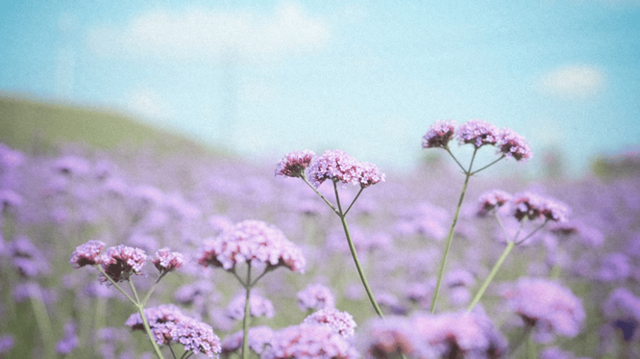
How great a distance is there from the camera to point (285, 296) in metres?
6.26

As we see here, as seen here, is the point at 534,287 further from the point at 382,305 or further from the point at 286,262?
the point at 382,305

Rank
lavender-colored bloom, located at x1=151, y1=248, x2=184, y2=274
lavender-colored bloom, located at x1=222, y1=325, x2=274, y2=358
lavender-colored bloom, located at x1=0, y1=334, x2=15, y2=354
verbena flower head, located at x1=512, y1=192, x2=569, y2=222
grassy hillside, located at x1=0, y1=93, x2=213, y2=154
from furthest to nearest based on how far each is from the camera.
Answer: grassy hillside, located at x1=0, y1=93, x2=213, y2=154 → lavender-colored bloom, located at x1=0, y1=334, x2=15, y2=354 → verbena flower head, located at x1=512, y1=192, x2=569, y2=222 → lavender-colored bloom, located at x1=222, y1=325, x2=274, y2=358 → lavender-colored bloom, located at x1=151, y1=248, x2=184, y2=274

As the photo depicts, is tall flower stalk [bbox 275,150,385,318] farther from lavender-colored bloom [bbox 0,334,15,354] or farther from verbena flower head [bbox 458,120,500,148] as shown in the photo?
lavender-colored bloom [bbox 0,334,15,354]

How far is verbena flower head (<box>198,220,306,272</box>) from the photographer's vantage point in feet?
5.41

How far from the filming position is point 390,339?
1.16 m

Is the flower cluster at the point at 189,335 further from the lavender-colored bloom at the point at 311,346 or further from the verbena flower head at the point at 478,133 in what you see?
the verbena flower head at the point at 478,133

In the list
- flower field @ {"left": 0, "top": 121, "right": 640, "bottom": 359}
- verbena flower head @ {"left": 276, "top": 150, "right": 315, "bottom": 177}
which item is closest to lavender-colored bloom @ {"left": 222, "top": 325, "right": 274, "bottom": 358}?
flower field @ {"left": 0, "top": 121, "right": 640, "bottom": 359}

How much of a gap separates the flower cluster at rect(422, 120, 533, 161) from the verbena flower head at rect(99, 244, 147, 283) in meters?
1.67

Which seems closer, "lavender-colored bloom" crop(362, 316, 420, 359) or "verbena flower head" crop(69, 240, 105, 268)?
"lavender-colored bloom" crop(362, 316, 420, 359)

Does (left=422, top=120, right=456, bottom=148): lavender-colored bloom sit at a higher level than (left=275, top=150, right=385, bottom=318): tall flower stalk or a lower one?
higher

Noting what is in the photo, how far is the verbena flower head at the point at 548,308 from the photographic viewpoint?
1380 millimetres

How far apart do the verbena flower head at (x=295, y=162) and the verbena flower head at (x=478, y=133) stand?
0.85 metres

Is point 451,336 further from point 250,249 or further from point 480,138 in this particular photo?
point 480,138

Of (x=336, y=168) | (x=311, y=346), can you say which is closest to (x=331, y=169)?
(x=336, y=168)
